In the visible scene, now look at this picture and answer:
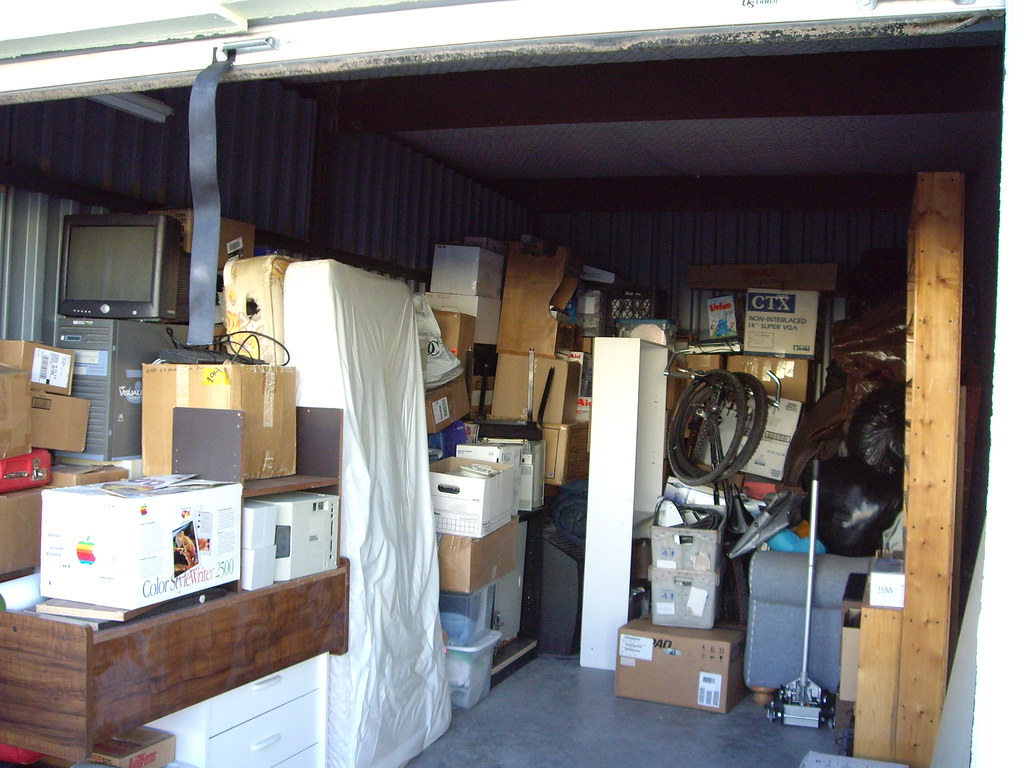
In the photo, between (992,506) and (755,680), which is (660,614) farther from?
(992,506)

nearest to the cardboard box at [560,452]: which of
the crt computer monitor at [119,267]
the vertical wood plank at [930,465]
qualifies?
the vertical wood plank at [930,465]

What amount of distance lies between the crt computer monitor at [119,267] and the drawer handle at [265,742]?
60.9 inches

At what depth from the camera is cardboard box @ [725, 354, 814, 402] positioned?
22.4 feet

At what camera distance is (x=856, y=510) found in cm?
489

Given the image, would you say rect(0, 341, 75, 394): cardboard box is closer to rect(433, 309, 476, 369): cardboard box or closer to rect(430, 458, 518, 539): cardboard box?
rect(430, 458, 518, 539): cardboard box

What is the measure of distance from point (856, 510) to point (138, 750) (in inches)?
147

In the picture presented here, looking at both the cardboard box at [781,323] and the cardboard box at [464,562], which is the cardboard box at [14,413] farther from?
the cardboard box at [781,323]

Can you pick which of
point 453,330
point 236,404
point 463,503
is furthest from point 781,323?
point 236,404

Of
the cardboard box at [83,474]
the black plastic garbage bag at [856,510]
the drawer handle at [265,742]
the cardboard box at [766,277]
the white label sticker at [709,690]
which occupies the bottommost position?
the white label sticker at [709,690]

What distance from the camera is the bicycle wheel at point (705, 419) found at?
6004 mm

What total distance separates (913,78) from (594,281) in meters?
3.19

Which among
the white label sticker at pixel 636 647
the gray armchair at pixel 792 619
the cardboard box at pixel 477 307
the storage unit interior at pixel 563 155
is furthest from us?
the cardboard box at pixel 477 307

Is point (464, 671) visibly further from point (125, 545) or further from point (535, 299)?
point (535, 299)

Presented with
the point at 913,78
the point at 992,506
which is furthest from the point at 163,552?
the point at 913,78
